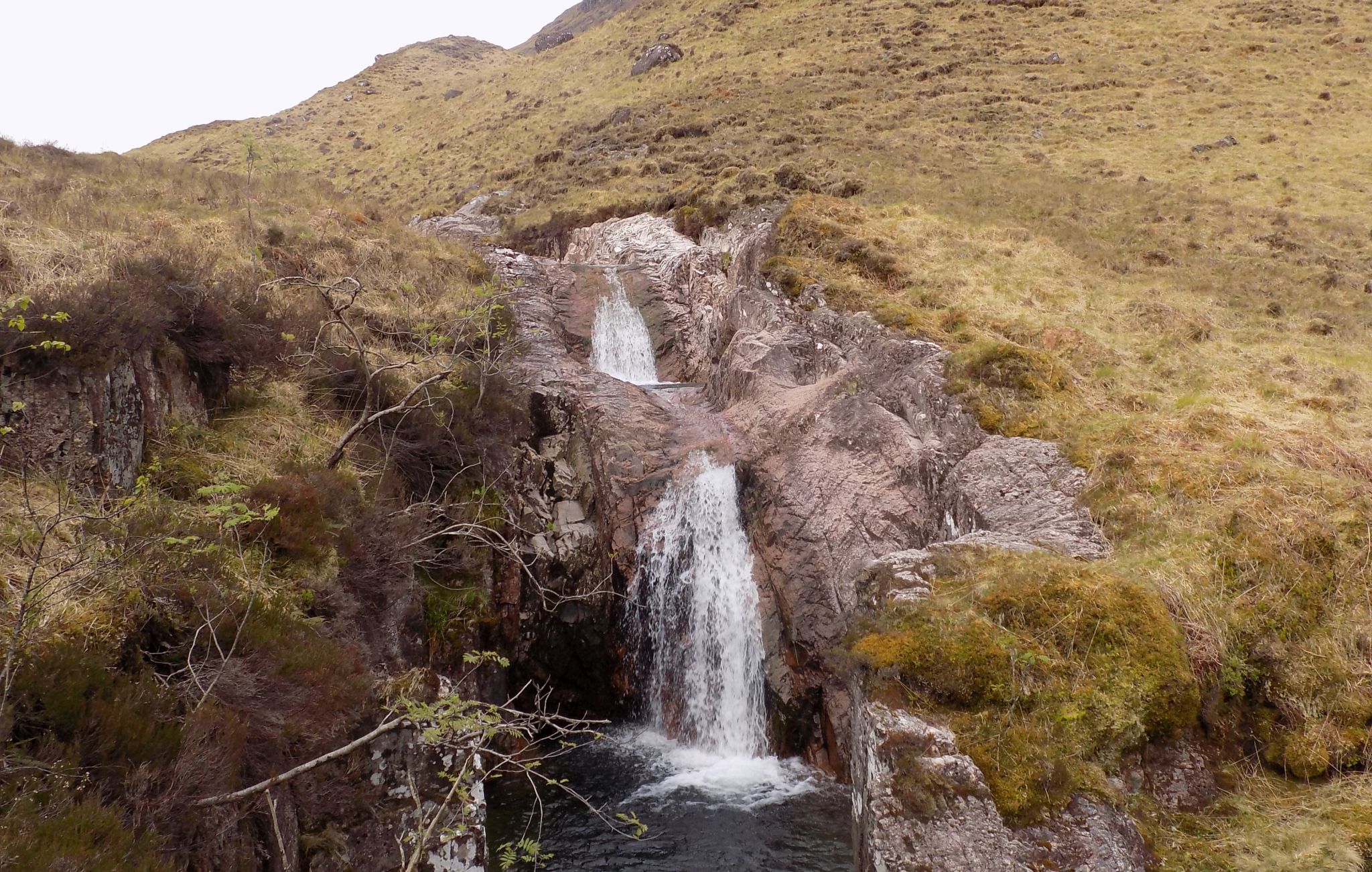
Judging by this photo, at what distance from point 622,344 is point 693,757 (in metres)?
12.5

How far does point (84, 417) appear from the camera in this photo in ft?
20.7

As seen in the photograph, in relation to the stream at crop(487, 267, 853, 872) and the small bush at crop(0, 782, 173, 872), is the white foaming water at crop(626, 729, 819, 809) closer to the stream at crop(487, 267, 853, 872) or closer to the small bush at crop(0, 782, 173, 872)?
the stream at crop(487, 267, 853, 872)

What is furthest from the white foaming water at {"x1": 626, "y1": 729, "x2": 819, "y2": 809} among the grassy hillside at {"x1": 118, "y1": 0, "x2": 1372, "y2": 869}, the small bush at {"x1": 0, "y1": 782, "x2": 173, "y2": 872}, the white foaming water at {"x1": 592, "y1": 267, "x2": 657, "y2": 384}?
the white foaming water at {"x1": 592, "y1": 267, "x2": 657, "y2": 384}

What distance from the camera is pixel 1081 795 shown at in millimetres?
5469

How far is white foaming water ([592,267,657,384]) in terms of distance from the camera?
2044cm

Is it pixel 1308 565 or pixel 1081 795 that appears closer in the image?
pixel 1081 795

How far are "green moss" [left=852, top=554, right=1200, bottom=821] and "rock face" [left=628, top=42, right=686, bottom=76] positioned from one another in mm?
45051

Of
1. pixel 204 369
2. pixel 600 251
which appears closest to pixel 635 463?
pixel 204 369

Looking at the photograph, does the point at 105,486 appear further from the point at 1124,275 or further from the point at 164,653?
the point at 1124,275

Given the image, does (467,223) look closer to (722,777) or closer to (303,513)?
(303,513)

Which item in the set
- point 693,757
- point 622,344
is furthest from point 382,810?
point 622,344

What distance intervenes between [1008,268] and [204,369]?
1640 cm

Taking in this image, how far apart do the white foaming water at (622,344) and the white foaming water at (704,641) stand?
6620 mm

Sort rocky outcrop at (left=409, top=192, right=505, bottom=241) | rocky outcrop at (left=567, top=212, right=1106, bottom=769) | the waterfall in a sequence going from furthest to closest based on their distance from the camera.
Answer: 1. rocky outcrop at (left=409, top=192, right=505, bottom=241)
2. the waterfall
3. rocky outcrop at (left=567, top=212, right=1106, bottom=769)
